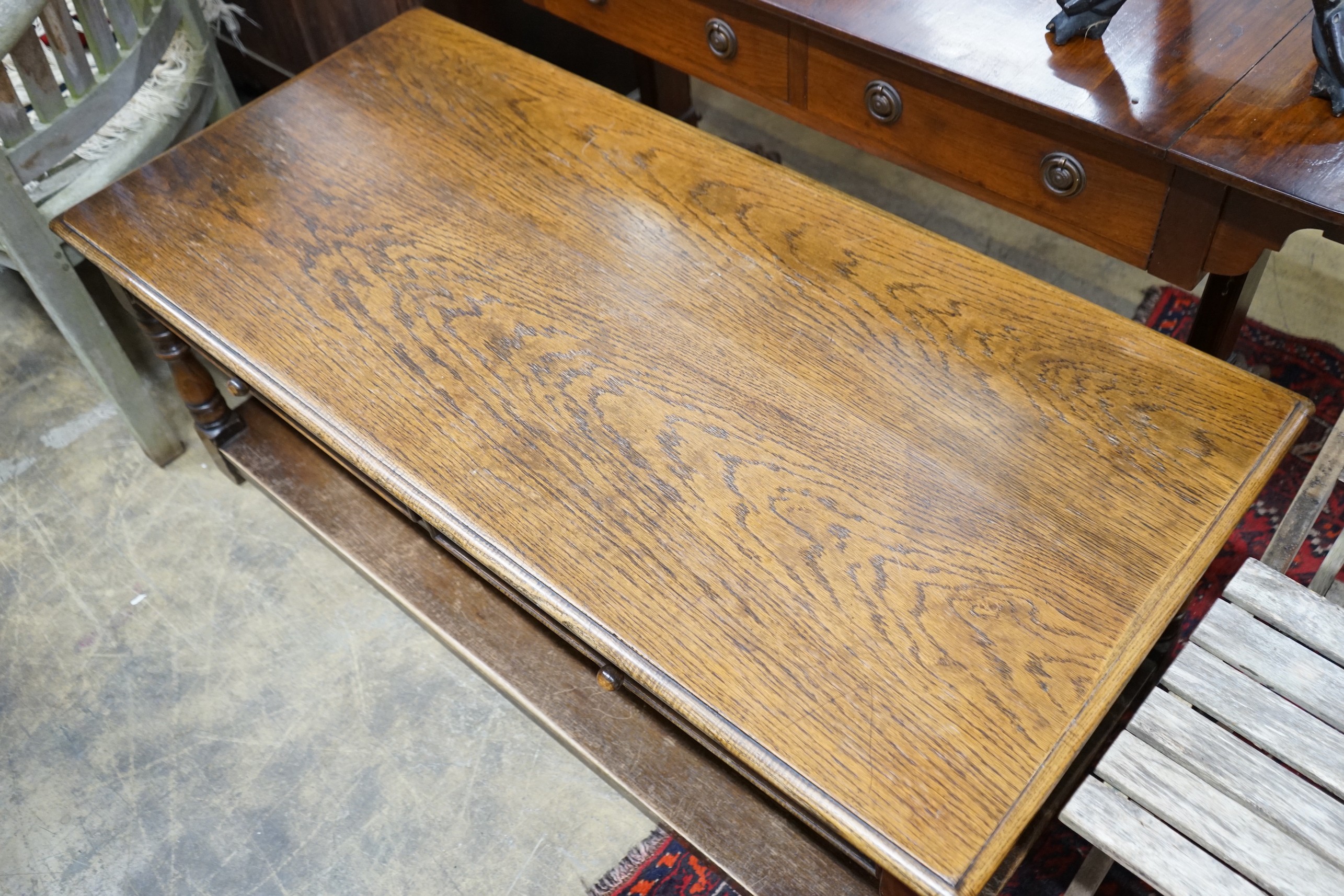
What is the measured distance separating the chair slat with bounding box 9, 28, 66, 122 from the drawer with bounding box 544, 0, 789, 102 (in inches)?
28.4

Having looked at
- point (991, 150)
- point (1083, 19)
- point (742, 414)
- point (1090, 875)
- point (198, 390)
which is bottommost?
point (1090, 875)

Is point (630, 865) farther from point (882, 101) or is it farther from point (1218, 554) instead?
Result: point (882, 101)

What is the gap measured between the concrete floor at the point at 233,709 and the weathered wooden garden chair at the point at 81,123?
21 cm

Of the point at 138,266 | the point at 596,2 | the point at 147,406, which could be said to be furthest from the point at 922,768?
the point at 147,406

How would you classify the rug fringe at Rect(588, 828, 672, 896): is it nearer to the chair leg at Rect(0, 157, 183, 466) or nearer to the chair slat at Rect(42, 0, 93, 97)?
the chair leg at Rect(0, 157, 183, 466)

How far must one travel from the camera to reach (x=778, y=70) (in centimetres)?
152

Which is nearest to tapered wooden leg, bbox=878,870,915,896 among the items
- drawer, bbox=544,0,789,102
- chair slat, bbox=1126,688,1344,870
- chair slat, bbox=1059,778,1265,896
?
chair slat, bbox=1059,778,1265,896

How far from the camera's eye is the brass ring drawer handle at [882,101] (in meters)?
1.39

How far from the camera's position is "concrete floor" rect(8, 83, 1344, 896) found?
4.94 ft

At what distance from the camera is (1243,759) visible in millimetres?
1053

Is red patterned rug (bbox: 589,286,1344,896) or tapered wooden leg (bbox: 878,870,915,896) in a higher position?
tapered wooden leg (bbox: 878,870,915,896)

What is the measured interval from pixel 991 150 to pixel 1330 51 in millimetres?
354

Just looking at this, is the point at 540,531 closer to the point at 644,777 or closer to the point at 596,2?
the point at 644,777

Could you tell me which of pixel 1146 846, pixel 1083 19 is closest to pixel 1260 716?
pixel 1146 846
